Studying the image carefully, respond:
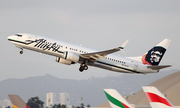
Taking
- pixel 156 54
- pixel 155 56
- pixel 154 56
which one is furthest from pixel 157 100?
pixel 156 54

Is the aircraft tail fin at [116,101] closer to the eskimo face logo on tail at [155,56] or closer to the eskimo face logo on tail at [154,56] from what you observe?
the eskimo face logo on tail at [154,56]

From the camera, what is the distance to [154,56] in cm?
4869

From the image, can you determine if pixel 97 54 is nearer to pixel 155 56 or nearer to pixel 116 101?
pixel 155 56

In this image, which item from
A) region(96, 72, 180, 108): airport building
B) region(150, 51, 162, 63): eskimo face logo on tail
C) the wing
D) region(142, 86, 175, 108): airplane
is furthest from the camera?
region(96, 72, 180, 108): airport building

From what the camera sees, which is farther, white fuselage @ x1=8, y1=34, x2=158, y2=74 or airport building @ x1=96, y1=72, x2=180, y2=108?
airport building @ x1=96, y1=72, x2=180, y2=108

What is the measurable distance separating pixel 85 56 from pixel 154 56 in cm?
1359

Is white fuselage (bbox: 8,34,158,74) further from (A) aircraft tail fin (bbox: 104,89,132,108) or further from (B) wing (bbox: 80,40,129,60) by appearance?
(A) aircraft tail fin (bbox: 104,89,132,108)

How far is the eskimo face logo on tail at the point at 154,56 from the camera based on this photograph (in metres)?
47.9

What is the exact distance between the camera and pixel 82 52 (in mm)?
43250

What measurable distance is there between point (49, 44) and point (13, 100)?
9.86 m

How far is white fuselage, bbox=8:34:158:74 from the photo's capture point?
41250 mm

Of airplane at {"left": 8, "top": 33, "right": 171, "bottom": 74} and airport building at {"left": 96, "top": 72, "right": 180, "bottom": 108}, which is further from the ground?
airport building at {"left": 96, "top": 72, "right": 180, "bottom": 108}

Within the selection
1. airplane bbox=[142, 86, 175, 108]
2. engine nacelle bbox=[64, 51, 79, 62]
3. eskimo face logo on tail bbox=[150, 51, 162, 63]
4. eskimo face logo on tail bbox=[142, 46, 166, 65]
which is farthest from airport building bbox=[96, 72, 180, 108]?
airplane bbox=[142, 86, 175, 108]
